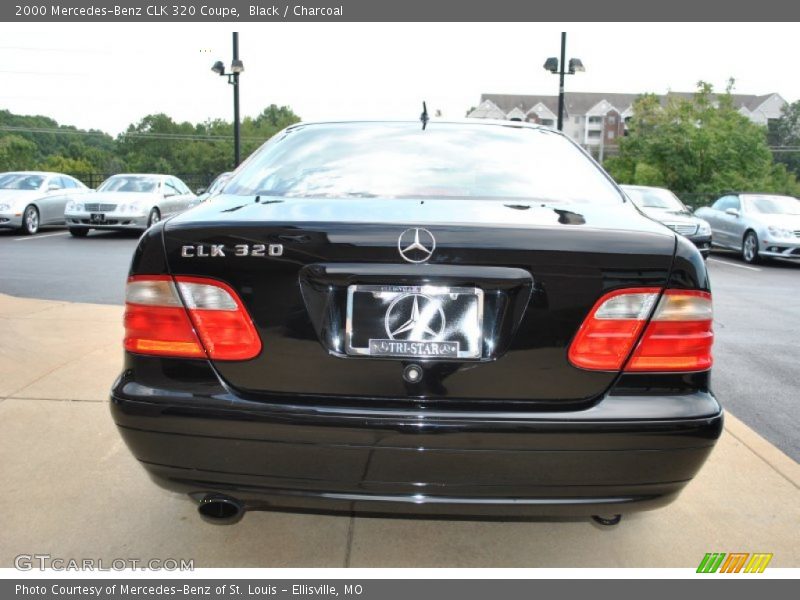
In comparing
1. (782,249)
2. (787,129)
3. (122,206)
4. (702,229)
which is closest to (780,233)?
(782,249)

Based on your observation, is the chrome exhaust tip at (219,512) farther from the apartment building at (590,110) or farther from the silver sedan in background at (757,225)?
the apartment building at (590,110)

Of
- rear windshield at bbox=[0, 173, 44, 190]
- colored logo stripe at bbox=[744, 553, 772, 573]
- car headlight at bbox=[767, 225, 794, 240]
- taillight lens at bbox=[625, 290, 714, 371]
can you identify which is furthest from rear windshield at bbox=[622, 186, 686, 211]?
rear windshield at bbox=[0, 173, 44, 190]

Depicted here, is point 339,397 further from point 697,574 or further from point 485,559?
point 697,574

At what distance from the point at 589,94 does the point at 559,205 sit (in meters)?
124

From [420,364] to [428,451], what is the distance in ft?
0.79

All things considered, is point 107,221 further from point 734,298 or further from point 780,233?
point 780,233

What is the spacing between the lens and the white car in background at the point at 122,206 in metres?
14.5

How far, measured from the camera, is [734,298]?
912 centimetres

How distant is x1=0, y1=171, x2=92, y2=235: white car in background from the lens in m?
14.3

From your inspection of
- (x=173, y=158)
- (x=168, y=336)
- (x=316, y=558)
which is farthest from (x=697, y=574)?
(x=173, y=158)

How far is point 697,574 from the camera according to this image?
2.47 metres

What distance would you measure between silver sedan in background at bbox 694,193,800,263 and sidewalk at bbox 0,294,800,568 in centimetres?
1129

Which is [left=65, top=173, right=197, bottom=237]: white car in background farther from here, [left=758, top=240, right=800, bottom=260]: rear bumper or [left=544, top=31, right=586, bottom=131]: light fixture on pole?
[left=758, top=240, right=800, bottom=260]: rear bumper

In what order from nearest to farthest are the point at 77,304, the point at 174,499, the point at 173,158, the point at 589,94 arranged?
the point at 174,499
the point at 77,304
the point at 173,158
the point at 589,94
